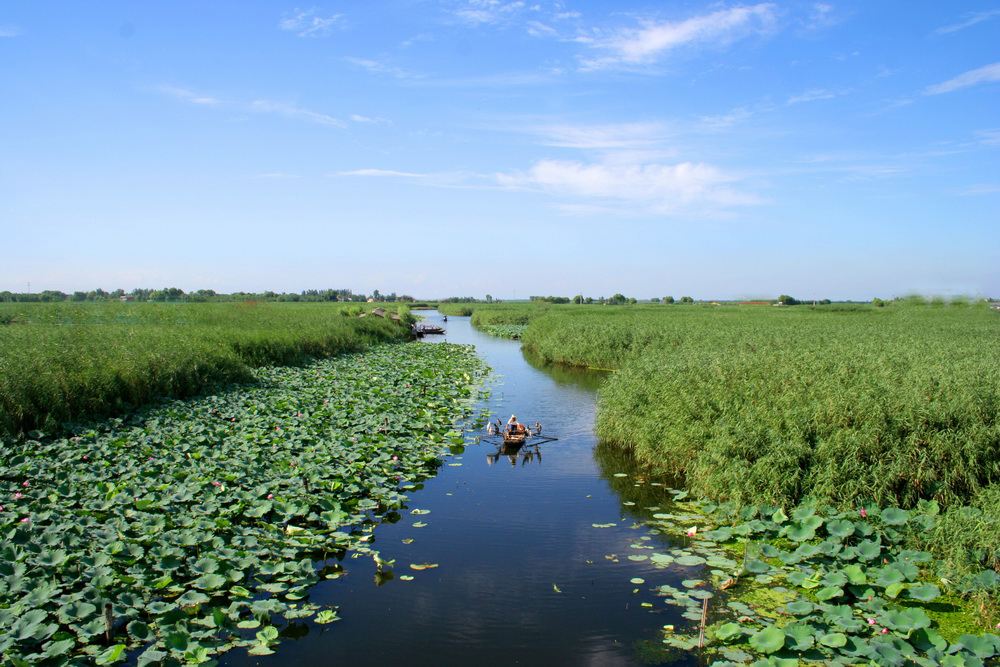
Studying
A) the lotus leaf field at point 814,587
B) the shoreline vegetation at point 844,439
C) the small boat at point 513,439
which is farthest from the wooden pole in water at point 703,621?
the small boat at point 513,439

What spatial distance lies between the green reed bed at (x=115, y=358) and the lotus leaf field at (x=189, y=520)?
2.56ft

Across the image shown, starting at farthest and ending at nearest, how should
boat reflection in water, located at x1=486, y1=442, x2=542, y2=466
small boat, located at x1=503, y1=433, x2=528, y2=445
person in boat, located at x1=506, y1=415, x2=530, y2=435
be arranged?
person in boat, located at x1=506, y1=415, x2=530, y2=435 → small boat, located at x1=503, y1=433, x2=528, y2=445 → boat reflection in water, located at x1=486, y1=442, x2=542, y2=466

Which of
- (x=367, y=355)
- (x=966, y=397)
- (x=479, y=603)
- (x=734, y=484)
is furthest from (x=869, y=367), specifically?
(x=367, y=355)

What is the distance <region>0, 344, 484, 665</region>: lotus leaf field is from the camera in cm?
497

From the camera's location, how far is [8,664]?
4301 millimetres

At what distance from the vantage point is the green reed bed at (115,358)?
9953mm

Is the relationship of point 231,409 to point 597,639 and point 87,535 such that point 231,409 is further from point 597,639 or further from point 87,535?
point 597,639

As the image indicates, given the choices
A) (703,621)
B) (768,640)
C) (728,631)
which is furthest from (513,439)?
(768,640)

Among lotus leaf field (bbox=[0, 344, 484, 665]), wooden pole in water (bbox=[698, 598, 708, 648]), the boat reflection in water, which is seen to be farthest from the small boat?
wooden pole in water (bbox=[698, 598, 708, 648])


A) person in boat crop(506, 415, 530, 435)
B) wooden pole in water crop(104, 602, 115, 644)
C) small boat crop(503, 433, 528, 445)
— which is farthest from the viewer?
person in boat crop(506, 415, 530, 435)

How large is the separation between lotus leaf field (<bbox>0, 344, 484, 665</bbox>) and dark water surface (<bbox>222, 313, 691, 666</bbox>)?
35 cm

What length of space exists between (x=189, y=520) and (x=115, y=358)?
23.8 feet

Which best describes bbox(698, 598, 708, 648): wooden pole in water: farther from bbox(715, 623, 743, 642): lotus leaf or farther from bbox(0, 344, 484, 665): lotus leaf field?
bbox(0, 344, 484, 665): lotus leaf field

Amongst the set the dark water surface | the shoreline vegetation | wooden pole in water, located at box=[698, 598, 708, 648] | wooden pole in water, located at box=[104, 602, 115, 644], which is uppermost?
the shoreline vegetation
